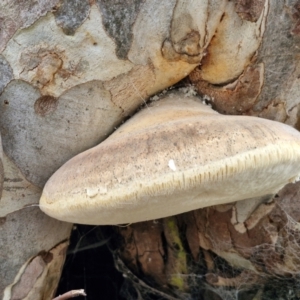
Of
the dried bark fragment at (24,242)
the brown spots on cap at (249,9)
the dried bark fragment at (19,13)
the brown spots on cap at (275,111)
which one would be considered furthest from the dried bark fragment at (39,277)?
the brown spots on cap at (249,9)

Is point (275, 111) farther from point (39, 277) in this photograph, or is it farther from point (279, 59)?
point (39, 277)

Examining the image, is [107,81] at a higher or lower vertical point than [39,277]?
higher

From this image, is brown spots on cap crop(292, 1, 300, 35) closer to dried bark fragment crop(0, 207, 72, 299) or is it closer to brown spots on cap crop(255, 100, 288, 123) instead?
brown spots on cap crop(255, 100, 288, 123)

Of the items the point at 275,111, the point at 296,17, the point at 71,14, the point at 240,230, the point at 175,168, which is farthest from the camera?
the point at 240,230

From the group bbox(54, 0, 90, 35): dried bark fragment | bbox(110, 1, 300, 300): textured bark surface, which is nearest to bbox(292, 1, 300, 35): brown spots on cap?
bbox(110, 1, 300, 300): textured bark surface

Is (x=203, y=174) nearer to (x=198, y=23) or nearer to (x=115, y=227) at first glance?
(x=198, y=23)

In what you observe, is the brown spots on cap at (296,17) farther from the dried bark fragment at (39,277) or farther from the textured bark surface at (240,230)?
the dried bark fragment at (39,277)

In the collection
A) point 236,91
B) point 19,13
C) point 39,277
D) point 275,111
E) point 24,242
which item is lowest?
point 39,277

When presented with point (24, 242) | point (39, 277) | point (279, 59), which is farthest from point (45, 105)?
point (279, 59)
